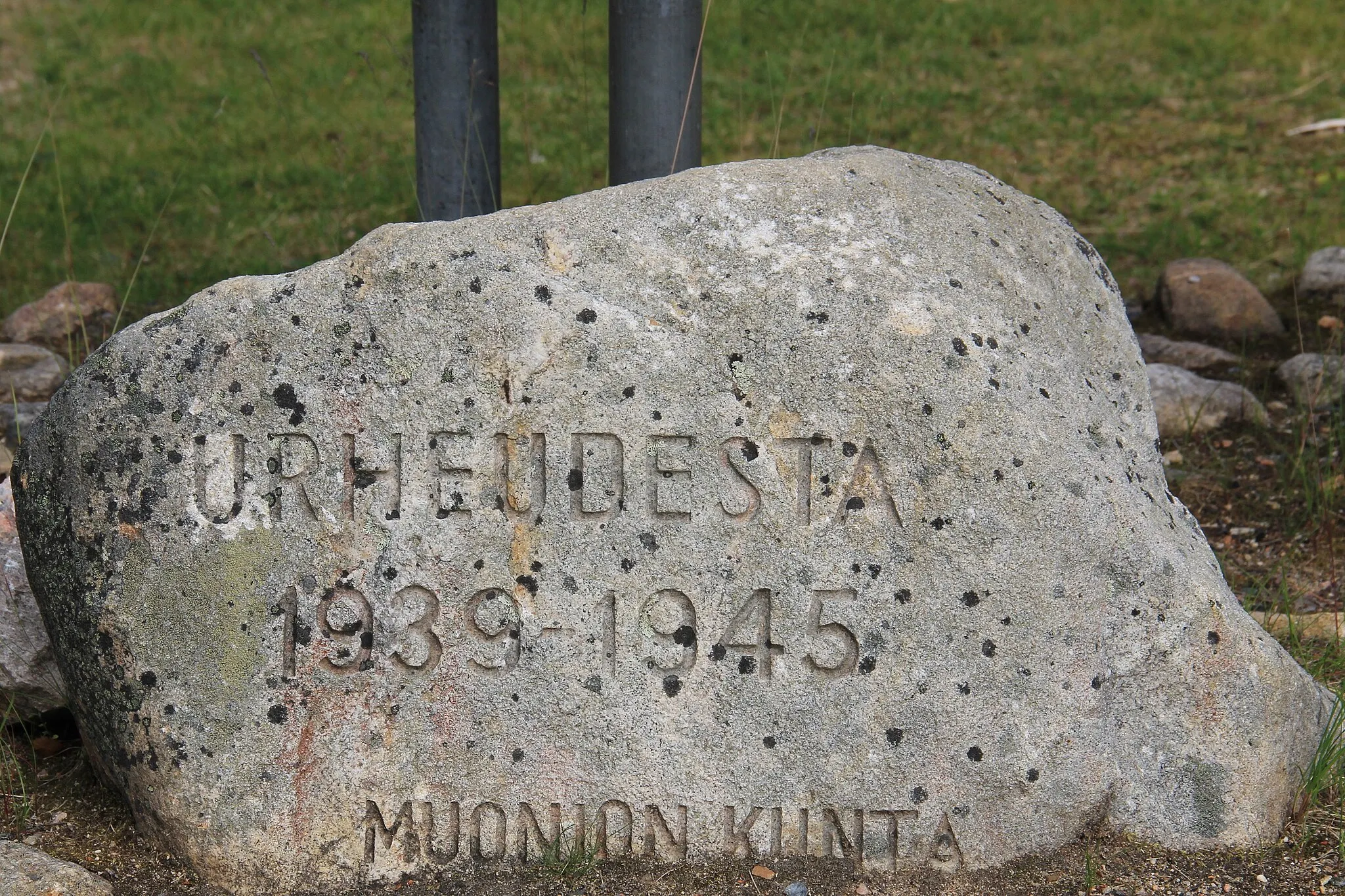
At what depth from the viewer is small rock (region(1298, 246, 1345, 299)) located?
5555 millimetres

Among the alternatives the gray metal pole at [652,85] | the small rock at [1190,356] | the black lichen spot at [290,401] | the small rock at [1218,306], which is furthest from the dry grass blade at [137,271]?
the small rock at [1218,306]

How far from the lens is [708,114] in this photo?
7.24 m

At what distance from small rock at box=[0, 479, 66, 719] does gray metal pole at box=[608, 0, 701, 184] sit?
187 centimetres

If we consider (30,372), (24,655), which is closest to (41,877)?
(24,655)

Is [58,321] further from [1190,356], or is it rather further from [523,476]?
[1190,356]

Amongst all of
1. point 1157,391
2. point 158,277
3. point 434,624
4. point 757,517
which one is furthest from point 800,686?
point 158,277

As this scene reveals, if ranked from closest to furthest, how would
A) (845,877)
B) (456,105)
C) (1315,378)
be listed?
(845,877) → (456,105) → (1315,378)

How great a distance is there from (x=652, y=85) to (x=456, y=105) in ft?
2.62

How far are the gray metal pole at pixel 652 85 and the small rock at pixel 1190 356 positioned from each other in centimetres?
232

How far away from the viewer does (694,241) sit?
8.54 ft

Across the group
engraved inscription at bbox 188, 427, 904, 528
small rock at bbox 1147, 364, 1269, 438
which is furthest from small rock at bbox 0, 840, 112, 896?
small rock at bbox 1147, 364, 1269, 438

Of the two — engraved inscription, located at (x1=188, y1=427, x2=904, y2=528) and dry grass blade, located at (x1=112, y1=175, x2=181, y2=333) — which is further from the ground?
dry grass blade, located at (x1=112, y1=175, x2=181, y2=333)

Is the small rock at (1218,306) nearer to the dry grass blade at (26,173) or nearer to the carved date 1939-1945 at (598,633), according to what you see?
the carved date 1939-1945 at (598,633)

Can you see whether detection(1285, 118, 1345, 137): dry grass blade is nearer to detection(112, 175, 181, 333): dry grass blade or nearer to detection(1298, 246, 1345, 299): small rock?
detection(1298, 246, 1345, 299): small rock
